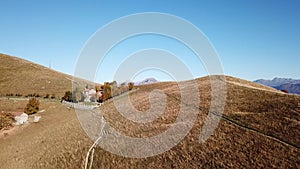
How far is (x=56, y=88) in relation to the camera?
150125 millimetres

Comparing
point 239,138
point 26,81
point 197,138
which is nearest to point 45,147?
point 197,138

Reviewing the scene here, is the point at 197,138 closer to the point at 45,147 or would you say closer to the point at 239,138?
the point at 239,138

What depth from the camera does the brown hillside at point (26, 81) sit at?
13962 centimetres

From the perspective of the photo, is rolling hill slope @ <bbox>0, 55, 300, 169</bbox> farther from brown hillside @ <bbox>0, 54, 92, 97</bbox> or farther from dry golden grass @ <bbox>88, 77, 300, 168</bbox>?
brown hillside @ <bbox>0, 54, 92, 97</bbox>

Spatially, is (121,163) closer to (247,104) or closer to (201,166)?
(201,166)

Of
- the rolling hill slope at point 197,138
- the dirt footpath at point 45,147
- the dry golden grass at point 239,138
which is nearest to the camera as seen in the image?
the dry golden grass at point 239,138

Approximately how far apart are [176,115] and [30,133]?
3406cm

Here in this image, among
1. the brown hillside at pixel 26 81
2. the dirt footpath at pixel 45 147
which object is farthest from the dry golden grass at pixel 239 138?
the brown hillside at pixel 26 81

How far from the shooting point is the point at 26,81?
15700 cm

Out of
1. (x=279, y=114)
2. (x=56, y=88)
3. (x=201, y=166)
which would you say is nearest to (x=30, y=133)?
(x=201, y=166)

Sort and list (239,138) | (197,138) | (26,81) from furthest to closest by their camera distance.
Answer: (26,81) → (197,138) → (239,138)

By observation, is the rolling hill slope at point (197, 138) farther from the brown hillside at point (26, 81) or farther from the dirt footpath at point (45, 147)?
the brown hillside at point (26, 81)

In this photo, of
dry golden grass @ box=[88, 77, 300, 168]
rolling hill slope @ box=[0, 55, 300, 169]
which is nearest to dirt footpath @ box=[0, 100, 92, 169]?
rolling hill slope @ box=[0, 55, 300, 169]

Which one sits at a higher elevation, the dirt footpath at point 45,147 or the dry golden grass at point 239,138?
the dry golden grass at point 239,138
